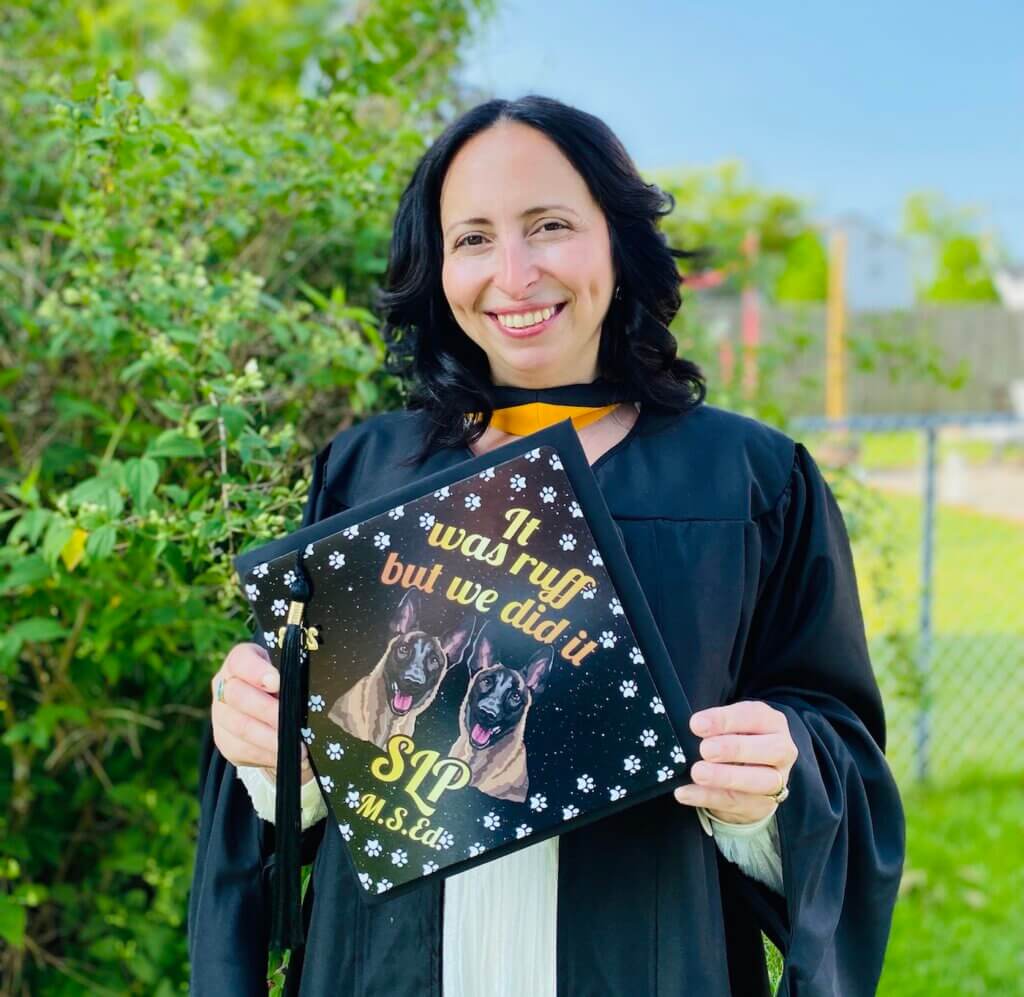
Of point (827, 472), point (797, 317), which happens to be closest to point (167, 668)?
point (827, 472)

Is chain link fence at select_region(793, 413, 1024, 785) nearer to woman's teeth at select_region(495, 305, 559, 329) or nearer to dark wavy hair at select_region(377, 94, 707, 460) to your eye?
dark wavy hair at select_region(377, 94, 707, 460)

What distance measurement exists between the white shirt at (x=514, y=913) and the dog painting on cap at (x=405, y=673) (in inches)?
6.5

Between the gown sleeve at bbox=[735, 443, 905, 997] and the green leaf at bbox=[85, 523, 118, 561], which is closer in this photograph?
the gown sleeve at bbox=[735, 443, 905, 997]

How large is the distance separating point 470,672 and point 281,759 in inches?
9.7

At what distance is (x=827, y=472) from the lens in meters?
2.51

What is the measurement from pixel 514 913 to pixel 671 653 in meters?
0.35

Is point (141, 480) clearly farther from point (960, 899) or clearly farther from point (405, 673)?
point (960, 899)

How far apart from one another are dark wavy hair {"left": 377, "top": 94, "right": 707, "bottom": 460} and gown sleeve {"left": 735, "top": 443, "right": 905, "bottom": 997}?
227mm

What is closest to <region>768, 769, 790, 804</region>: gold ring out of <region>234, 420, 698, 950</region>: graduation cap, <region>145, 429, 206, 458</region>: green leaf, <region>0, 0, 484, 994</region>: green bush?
<region>234, 420, 698, 950</region>: graduation cap

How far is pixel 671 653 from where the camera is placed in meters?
1.26

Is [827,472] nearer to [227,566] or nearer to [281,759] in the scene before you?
[227,566]

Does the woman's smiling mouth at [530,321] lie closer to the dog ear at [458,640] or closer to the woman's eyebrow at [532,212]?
the woman's eyebrow at [532,212]

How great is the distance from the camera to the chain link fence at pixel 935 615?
3074mm

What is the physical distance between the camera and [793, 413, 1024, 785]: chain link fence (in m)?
3.07
